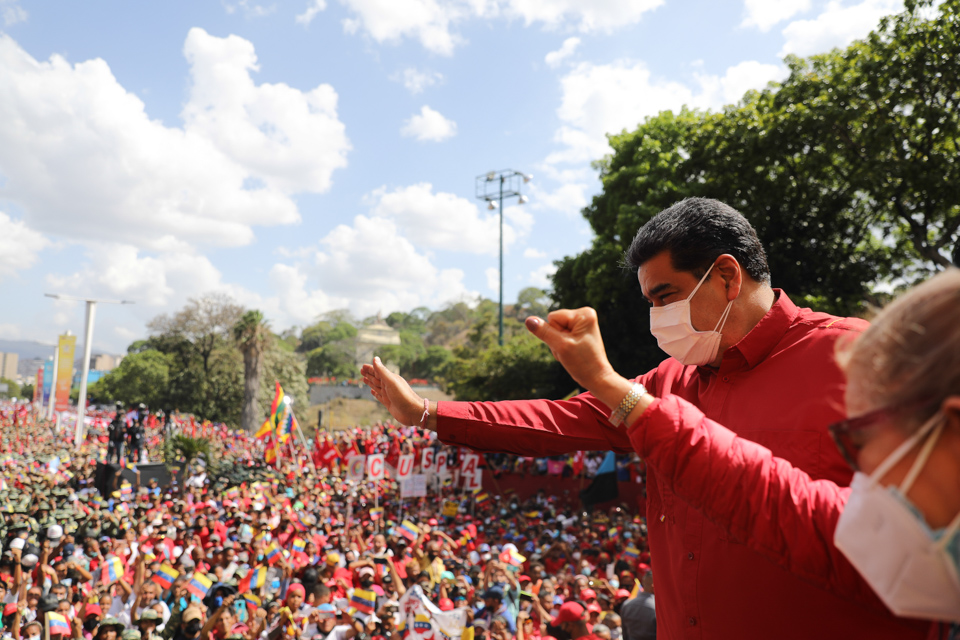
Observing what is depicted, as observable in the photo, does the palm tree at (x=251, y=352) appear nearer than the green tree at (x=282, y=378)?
Yes

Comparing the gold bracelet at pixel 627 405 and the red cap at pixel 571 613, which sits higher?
the gold bracelet at pixel 627 405

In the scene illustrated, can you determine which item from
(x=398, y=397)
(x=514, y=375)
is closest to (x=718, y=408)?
(x=398, y=397)

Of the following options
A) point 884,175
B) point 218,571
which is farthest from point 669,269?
point 884,175

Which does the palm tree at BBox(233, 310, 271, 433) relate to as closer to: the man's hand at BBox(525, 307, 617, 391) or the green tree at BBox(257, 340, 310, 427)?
the green tree at BBox(257, 340, 310, 427)

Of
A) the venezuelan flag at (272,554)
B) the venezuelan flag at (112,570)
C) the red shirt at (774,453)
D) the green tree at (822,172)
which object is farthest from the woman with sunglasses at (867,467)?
the green tree at (822,172)

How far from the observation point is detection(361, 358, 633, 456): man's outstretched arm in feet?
6.57

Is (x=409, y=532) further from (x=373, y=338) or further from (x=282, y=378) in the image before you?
(x=373, y=338)

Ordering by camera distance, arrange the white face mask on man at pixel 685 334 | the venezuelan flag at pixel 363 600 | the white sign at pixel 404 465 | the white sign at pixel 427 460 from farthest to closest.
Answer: the white sign at pixel 427 460, the white sign at pixel 404 465, the venezuelan flag at pixel 363 600, the white face mask on man at pixel 685 334

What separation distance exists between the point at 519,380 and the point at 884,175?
14.3 m

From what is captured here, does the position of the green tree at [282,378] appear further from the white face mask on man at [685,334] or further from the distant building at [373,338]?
the white face mask on man at [685,334]

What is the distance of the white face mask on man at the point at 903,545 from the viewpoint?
853 millimetres

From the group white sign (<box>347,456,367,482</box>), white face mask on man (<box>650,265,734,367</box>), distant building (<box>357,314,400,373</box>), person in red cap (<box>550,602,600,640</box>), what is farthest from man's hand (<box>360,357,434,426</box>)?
distant building (<box>357,314,400,373</box>)

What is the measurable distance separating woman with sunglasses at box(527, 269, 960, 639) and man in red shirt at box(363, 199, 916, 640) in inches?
12.5

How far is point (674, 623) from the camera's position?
163 cm
